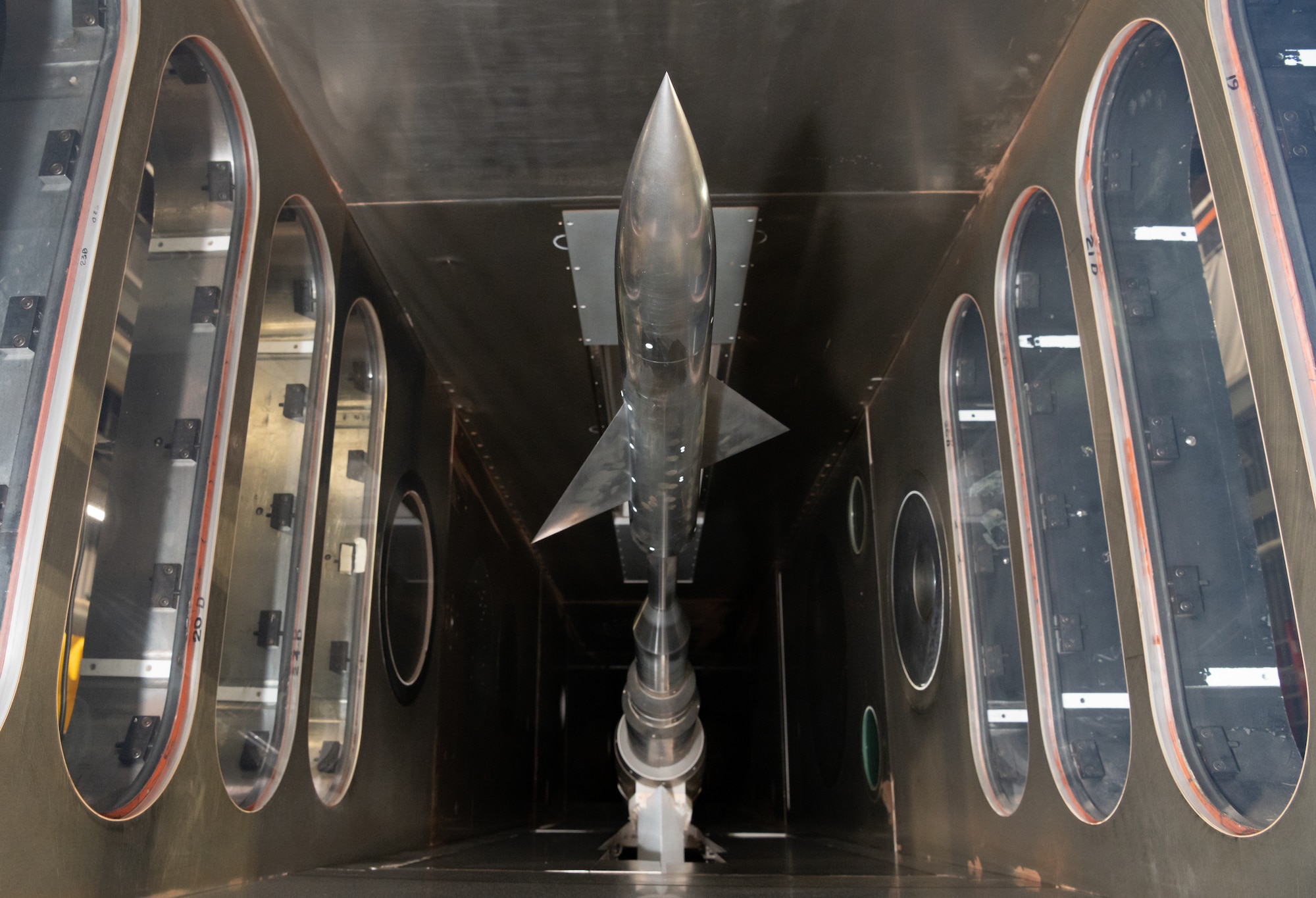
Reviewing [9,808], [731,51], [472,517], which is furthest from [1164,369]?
[472,517]

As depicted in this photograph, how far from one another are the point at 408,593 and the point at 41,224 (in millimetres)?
3382

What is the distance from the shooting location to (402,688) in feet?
17.2

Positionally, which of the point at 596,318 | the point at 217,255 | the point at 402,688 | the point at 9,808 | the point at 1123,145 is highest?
the point at 596,318

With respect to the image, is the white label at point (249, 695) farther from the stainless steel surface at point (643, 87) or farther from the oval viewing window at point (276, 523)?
the stainless steel surface at point (643, 87)

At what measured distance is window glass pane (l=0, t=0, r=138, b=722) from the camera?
2096mm

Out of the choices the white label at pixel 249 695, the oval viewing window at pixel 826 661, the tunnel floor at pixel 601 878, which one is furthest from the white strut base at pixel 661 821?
the white label at pixel 249 695

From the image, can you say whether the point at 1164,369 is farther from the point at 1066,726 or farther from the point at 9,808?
the point at 9,808

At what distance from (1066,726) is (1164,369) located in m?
1.39

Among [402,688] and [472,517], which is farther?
[472,517]

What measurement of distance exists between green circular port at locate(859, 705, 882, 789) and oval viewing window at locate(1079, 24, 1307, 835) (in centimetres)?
368

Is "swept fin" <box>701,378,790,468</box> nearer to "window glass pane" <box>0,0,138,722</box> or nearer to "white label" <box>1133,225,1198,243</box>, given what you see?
"white label" <box>1133,225,1198,243</box>

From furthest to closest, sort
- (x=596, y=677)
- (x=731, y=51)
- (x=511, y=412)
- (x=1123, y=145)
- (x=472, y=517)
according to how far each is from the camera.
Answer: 1. (x=596, y=677)
2. (x=472, y=517)
3. (x=511, y=412)
4. (x=731, y=51)
5. (x=1123, y=145)

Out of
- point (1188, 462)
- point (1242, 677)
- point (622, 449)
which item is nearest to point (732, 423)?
point (622, 449)

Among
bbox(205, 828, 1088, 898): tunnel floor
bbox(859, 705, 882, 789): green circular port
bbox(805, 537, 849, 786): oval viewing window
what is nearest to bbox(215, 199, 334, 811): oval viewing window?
bbox(205, 828, 1088, 898): tunnel floor
